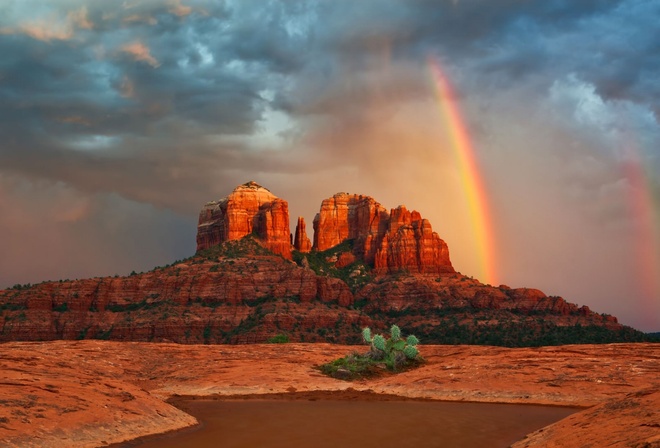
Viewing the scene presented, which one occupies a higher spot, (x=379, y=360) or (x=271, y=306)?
(x=271, y=306)

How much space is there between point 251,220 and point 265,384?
146162 millimetres

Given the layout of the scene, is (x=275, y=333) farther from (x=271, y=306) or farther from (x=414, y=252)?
(x=414, y=252)

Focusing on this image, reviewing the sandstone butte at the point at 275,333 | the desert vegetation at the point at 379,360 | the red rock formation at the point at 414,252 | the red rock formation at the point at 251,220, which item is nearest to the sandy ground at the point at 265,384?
the sandstone butte at the point at 275,333

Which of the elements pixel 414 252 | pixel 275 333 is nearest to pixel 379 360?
pixel 275 333

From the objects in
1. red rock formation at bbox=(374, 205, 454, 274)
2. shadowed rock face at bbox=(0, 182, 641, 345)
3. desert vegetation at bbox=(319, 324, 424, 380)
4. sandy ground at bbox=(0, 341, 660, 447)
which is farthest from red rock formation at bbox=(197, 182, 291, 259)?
desert vegetation at bbox=(319, 324, 424, 380)

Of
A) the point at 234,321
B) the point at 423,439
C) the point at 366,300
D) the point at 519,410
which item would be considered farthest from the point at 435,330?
the point at 423,439

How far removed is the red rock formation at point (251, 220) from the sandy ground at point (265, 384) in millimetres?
119241

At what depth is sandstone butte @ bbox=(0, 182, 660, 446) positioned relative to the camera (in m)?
21.9

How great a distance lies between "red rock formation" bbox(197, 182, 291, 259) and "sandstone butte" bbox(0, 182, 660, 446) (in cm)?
43

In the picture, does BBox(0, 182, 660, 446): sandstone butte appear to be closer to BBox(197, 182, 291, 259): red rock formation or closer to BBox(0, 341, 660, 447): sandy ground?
BBox(0, 341, 660, 447): sandy ground

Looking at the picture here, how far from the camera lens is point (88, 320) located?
13412 cm

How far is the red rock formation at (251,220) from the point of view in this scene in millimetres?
179250

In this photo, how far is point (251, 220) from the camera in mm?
184625

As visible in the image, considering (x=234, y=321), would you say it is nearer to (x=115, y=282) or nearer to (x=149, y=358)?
(x=115, y=282)
